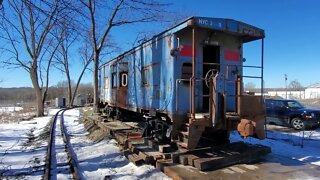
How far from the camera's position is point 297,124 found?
1711cm

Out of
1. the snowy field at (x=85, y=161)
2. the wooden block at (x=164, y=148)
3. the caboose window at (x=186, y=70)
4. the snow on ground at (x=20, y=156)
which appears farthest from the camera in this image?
the caboose window at (x=186, y=70)

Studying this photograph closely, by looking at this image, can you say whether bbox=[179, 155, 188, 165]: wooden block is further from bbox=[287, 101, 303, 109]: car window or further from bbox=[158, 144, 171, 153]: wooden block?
bbox=[287, 101, 303, 109]: car window

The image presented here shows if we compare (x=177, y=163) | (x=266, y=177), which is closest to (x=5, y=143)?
(x=177, y=163)

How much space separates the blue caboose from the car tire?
832cm

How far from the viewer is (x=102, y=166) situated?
8.66 m

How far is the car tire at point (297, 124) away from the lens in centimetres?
1690

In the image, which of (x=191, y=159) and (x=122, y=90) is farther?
(x=122, y=90)

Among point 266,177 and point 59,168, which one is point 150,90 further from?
point 266,177

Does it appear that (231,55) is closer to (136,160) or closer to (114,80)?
(136,160)

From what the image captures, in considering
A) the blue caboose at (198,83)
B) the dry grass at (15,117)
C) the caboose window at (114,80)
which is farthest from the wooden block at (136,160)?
the dry grass at (15,117)

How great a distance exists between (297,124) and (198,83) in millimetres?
10019

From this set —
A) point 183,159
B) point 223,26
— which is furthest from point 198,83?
point 183,159

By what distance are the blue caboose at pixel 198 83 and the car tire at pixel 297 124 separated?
8.32 m

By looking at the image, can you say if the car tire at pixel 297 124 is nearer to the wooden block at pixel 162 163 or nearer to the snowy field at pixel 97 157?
the snowy field at pixel 97 157
